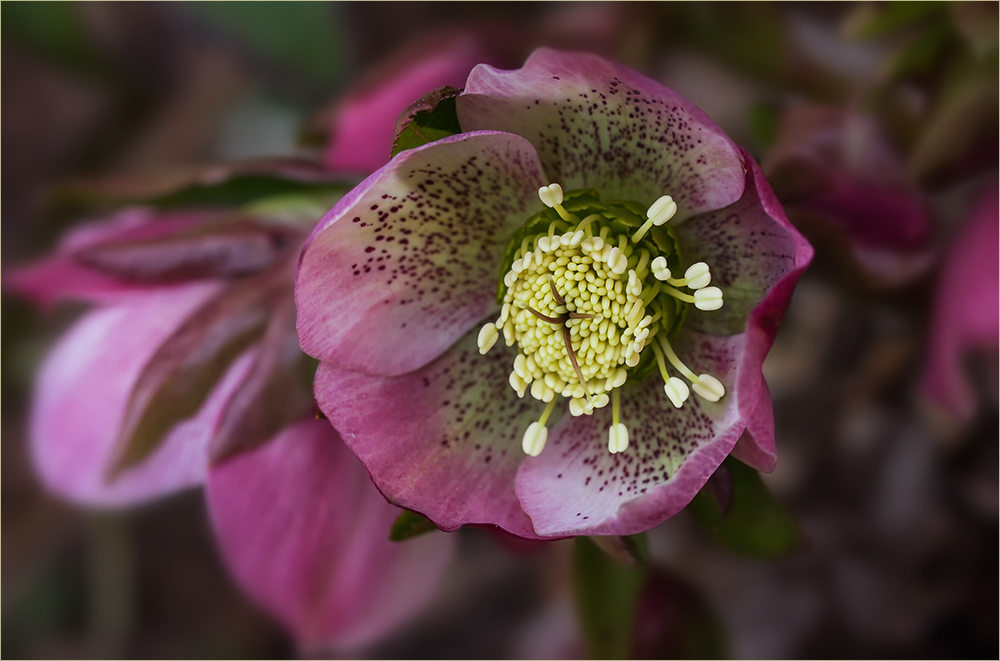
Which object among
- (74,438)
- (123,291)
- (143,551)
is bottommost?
(143,551)

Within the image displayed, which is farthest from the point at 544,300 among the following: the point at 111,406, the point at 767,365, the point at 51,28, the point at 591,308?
the point at 51,28

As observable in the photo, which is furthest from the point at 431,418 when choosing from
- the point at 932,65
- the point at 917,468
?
the point at 917,468

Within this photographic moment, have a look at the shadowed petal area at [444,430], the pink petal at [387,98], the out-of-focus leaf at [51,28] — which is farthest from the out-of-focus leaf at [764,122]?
the out-of-focus leaf at [51,28]

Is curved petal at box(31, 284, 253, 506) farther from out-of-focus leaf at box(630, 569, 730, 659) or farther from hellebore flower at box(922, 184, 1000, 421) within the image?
hellebore flower at box(922, 184, 1000, 421)

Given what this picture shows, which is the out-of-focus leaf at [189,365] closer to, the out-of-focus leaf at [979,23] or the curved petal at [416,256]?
the curved petal at [416,256]

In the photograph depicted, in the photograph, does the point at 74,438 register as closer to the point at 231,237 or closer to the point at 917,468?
the point at 231,237

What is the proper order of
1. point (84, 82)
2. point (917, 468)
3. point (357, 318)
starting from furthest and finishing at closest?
point (84, 82)
point (917, 468)
point (357, 318)

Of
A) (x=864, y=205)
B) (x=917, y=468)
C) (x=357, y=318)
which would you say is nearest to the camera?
(x=357, y=318)
